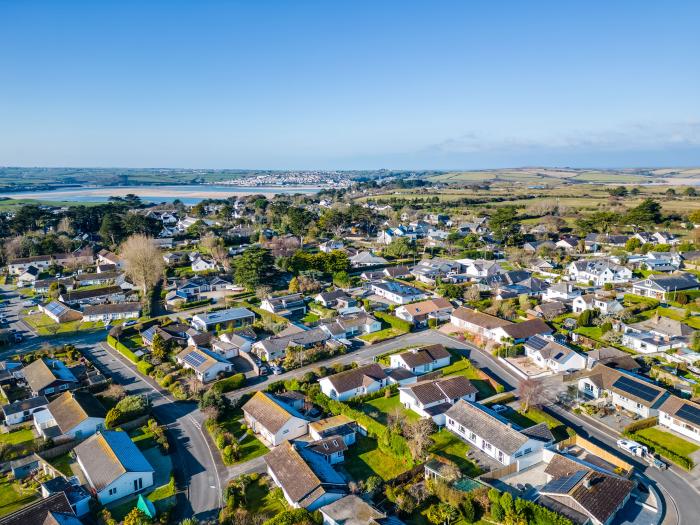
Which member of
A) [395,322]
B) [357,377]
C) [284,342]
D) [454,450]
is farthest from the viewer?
[395,322]

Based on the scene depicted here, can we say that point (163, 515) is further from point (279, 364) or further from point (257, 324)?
point (257, 324)

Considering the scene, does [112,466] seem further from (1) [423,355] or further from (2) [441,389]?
(1) [423,355]

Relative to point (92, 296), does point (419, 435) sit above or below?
below

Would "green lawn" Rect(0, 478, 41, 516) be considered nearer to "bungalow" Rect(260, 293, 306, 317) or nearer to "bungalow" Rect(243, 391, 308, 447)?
"bungalow" Rect(243, 391, 308, 447)

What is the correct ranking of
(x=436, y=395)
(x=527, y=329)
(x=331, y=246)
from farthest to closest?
1. (x=331, y=246)
2. (x=527, y=329)
3. (x=436, y=395)

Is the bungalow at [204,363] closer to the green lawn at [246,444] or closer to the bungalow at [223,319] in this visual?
the green lawn at [246,444]

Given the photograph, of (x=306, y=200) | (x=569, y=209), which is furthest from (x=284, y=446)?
(x=306, y=200)

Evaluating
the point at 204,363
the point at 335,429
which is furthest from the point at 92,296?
the point at 335,429
